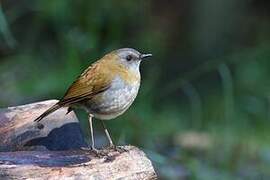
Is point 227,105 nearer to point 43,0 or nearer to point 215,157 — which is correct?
point 215,157

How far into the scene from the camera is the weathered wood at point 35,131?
17.2 ft

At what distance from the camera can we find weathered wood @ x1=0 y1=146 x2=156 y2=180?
4379mm

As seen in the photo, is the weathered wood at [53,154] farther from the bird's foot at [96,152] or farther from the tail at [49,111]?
the tail at [49,111]

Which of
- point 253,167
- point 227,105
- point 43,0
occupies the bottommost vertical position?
point 253,167

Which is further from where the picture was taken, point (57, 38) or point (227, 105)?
point (57, 38)

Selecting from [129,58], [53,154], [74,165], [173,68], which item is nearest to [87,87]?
[129,58]

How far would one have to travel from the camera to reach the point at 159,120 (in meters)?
8.71

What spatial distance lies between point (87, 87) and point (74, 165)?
2.39ft

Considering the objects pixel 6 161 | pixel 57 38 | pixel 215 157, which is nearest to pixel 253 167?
pixel 215 157

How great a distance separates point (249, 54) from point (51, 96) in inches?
88.5

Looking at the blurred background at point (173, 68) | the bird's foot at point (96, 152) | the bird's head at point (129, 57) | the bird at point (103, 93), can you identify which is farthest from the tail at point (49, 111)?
the blurred background at point (173, 68)

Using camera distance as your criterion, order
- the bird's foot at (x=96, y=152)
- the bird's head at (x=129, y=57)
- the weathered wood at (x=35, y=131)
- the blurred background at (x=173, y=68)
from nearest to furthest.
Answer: the bird's foot at (x=96, y=152) → the weathered wood at (x=35, y=131) → the bird's head at (x=129, y=57) → the blurred background at (x=173, y=68)

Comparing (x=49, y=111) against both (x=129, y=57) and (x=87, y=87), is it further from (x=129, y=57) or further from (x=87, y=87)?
(x=129, y=57)

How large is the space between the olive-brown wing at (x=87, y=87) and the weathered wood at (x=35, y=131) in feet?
0.88
